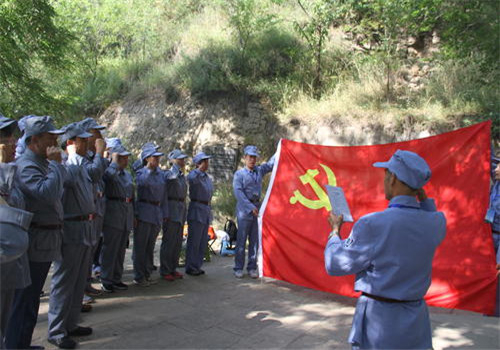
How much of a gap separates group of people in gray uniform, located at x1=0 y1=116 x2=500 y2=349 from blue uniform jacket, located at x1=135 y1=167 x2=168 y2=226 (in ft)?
0.05

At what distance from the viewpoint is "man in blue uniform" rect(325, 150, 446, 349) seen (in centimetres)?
231

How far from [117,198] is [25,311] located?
2.23 metres

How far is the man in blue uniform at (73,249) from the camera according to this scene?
12.3 ft

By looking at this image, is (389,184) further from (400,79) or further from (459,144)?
(400,79)

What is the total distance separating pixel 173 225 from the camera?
648 cm

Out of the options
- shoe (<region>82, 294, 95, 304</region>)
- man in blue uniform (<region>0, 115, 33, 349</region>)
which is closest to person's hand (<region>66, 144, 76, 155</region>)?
man in blue uniform (<region>0, 115, 33, 349</region>)

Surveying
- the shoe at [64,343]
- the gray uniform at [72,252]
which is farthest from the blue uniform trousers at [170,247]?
the shoe at [64,343]

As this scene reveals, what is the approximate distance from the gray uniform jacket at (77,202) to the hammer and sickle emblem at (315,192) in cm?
279

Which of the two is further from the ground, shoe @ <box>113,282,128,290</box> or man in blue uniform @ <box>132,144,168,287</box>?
man in blue uniform @ <box>132,144,168,287</box>

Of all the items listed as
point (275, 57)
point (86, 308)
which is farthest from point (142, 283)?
point (275, 57)

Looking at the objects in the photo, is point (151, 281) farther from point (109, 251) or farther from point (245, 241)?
point (245, 241)

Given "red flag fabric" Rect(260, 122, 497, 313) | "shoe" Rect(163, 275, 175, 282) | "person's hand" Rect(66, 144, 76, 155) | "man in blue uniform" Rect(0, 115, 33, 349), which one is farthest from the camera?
"shoe" Rect(163, 275, 175, 282)

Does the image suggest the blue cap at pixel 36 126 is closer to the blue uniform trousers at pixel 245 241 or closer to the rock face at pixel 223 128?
the blue uniform trousers at pixel 245 241

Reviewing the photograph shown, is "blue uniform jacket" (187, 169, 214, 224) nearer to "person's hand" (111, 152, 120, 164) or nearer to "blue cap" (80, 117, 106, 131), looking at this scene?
"person's hand" (111, 152, 120, 164)
